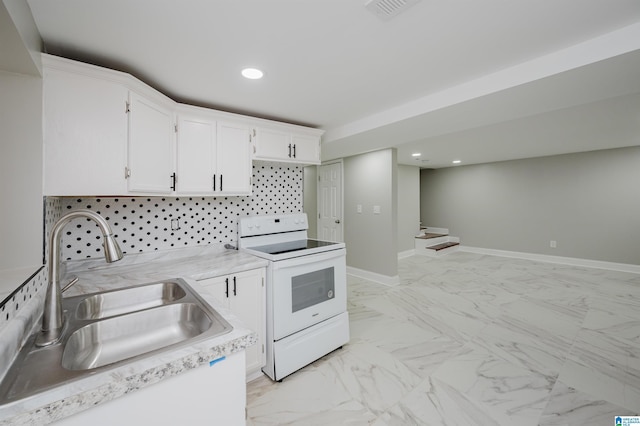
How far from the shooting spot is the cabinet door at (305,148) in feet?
9.17

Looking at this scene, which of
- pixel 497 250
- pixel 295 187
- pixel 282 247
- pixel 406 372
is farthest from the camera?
pixel 497 250

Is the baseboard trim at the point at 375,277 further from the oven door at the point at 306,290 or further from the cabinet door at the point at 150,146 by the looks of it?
the cabinet door at the point at 150,146

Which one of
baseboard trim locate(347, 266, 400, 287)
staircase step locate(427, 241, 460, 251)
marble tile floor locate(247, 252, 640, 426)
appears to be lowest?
marble tile floor locate(247, 252, 640, 426)

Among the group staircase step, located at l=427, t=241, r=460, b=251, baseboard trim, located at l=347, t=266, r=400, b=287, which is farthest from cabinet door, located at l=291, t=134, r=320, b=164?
staircase step, located at l=427, t=241, r=460, b=251

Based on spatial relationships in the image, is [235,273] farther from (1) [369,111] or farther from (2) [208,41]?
(1) [369,111]

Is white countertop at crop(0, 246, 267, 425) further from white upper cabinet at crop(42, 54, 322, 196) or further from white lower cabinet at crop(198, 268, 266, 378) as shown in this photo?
white upper cabinet at crop(42, 54, 322, 196)

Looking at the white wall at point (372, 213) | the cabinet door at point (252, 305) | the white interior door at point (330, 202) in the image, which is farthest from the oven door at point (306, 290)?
the white interior door at point (330, 202)

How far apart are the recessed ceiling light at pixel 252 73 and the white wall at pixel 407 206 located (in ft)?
16.4

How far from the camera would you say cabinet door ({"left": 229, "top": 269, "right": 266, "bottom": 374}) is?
1.95 meters

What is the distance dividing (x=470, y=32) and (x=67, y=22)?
2.14 metres

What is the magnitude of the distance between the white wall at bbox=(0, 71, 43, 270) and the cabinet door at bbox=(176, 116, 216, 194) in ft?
2.61

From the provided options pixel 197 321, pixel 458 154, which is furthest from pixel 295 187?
pixel 458 154

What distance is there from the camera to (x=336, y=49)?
64.4 inches

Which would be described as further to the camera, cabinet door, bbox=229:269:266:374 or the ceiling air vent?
cabinet door, bbox=229:269:266:374
